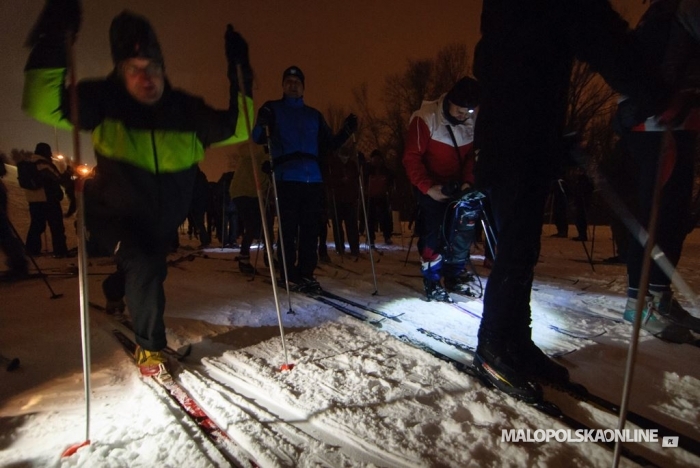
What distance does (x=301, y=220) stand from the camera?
384 centimetres

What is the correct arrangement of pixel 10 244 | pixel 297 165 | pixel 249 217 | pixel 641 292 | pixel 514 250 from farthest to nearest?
pixel 249 217, pixel 297 165, pixel 10 244, pixel 514 250, pixel 641 292

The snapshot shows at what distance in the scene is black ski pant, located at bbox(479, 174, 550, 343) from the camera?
1779 millimetres

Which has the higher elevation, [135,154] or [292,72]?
[292,72]

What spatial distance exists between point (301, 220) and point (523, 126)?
248 cm


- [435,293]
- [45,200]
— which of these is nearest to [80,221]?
[435,293]

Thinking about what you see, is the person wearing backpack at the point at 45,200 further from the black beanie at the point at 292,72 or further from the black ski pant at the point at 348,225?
the black beanie at the point at 292,72

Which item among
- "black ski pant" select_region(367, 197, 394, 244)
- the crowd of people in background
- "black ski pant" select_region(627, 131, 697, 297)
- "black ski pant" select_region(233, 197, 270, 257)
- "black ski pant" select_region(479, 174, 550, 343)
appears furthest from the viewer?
"black ski pant" select_region(367, 197, 394, 244)

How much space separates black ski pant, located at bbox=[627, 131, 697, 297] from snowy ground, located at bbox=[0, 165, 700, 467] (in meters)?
0.57

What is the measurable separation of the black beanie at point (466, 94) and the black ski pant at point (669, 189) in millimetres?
1113

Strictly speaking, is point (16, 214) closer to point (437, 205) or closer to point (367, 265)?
point (367, 265)

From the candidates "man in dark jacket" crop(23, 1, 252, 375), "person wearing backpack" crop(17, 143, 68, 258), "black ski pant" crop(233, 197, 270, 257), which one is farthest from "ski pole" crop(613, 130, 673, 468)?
"person wearing backpack" crop(17, 143, 68, 258)

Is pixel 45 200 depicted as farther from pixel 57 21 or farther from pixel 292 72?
pixel 57 21

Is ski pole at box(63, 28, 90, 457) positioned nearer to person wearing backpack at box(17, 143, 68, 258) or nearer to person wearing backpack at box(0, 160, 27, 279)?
person wearing backpack at box(0, 160, 27, 279)

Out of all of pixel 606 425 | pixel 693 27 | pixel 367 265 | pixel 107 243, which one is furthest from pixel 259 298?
pixel 693 27
